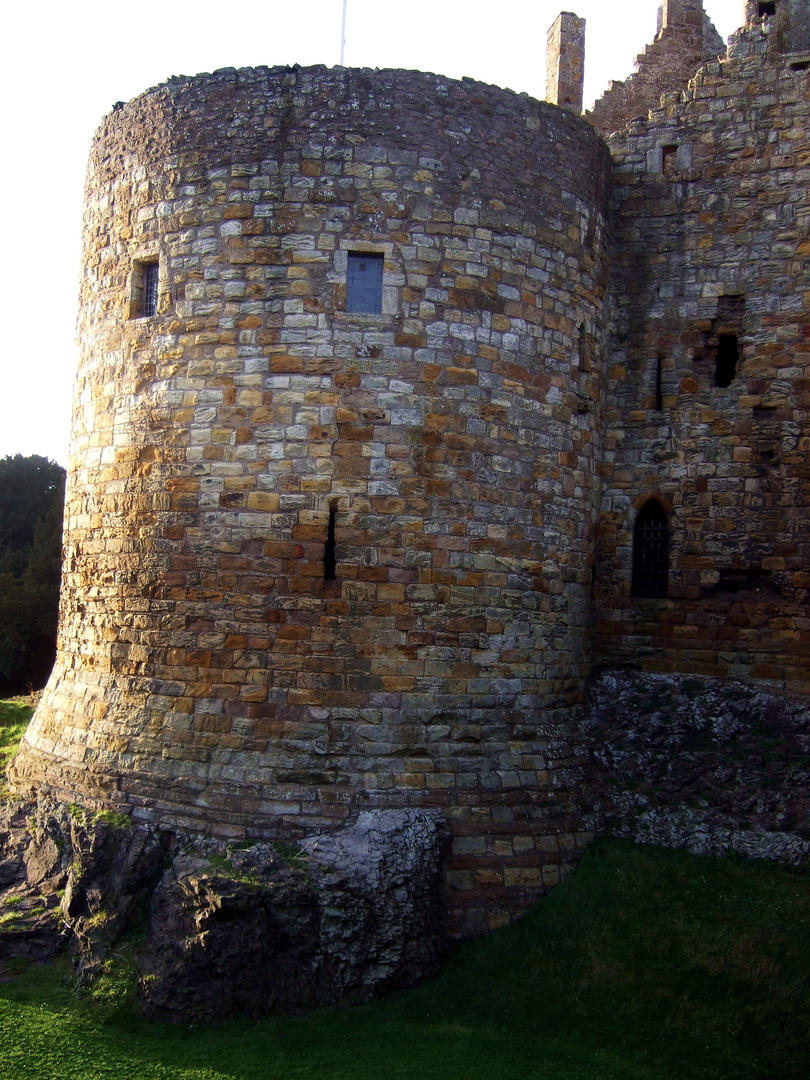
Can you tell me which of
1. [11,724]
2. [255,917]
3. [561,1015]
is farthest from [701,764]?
[11,724]

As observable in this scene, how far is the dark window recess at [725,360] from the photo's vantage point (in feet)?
35.5

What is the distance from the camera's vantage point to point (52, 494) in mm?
26484

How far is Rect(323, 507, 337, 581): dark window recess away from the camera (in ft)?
28.7

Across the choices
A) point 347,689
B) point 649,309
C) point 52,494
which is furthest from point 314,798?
point 52,494

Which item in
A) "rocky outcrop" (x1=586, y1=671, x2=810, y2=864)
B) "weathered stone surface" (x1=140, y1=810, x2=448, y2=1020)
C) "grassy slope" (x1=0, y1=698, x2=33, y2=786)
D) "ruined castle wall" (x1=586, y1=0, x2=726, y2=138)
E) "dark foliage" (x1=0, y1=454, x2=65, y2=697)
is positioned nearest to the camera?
"weathered stone surface" (x1=140, y1=810, x2=448, y2=1020)

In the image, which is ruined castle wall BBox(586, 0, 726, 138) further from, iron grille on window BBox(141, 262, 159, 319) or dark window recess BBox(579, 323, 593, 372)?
iron grille on window BBox(141, 262, 159, 319)

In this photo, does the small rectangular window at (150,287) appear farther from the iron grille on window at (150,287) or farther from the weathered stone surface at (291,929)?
the weathered stone surface at (291,929)

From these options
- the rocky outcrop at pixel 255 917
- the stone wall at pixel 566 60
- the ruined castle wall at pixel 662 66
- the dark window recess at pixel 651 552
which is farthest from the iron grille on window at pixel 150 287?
the ruined castle wall at pixel 662 66

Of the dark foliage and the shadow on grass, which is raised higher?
the dark foliage

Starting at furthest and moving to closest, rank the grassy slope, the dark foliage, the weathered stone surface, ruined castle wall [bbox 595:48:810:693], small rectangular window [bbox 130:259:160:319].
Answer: the dark foliage < the grassy slope < ruined castle wall [bbox 595:48:810:693] < small rectangular window [bbox 130:259:160:319] < the weathered stone surface

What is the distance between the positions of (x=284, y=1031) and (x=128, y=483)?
5.16 metres

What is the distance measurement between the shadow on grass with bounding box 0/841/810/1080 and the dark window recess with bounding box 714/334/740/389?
540cm

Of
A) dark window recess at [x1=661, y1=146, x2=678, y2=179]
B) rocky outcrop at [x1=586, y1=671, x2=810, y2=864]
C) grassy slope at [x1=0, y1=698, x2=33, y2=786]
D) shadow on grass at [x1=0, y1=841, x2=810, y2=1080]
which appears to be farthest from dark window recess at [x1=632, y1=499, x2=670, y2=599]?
grassy slope at [x1=0, y1=698, x2=33, y2=786]

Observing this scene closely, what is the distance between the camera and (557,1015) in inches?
293
